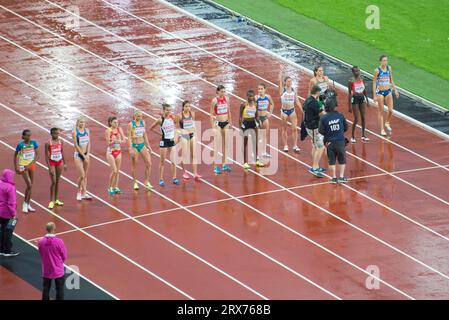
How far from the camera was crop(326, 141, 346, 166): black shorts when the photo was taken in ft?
79.8

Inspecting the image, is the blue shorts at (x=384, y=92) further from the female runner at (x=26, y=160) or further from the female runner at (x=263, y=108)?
the female runner at (x=26, y=160)

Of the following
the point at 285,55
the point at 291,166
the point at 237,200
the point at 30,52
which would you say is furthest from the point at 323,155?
the point at 30,52

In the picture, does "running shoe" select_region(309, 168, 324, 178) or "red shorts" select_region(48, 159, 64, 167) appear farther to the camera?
"running shoe" select_region(309, 168, 324, 178)

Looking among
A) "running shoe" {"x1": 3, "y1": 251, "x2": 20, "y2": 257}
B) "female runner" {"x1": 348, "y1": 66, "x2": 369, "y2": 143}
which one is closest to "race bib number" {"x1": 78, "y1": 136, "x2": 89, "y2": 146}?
"running shoe" {"x1": 3, "y1": 251, "x2": 20, "y2": 257}

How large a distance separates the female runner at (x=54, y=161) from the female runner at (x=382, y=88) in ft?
25.3

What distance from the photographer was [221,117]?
81.9 ft

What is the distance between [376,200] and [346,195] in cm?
60

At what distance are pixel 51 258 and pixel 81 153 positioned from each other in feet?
15.6

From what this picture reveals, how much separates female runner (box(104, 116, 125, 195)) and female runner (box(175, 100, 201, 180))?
4.53 feet

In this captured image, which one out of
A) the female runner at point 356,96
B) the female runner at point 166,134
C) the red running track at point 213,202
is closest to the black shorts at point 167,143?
the female runner at point 166,134

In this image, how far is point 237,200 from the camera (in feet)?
77.8

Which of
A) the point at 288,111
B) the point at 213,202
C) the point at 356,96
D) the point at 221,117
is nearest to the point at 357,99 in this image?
the point at 356,96

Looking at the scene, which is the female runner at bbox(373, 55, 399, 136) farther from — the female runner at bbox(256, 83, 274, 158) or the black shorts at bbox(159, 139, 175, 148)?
the black shorts at bbox(159, 139, 175, 148)

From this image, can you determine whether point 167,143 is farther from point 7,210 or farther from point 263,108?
point 7,210
